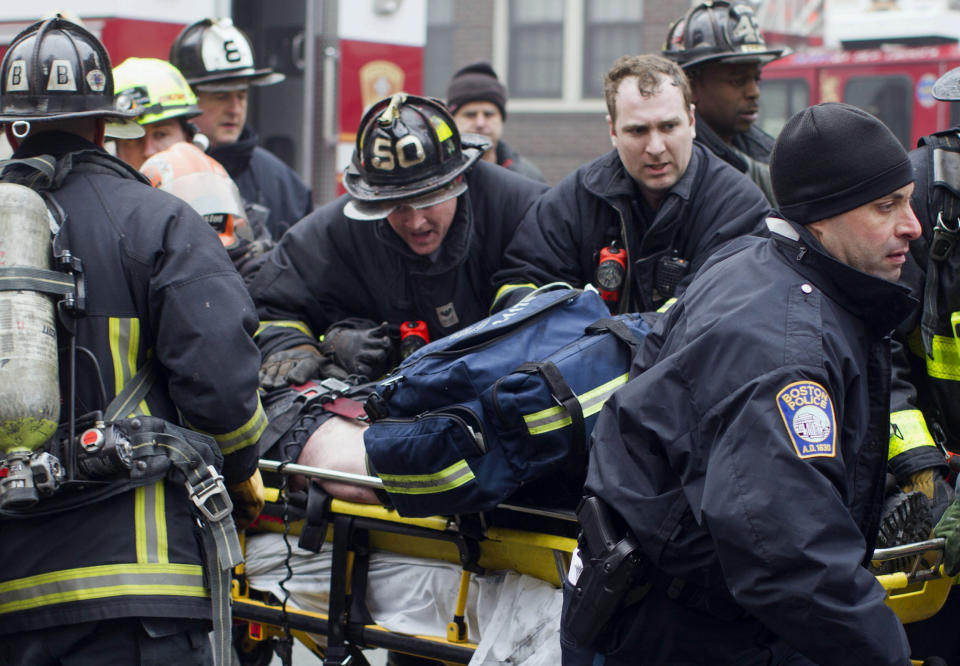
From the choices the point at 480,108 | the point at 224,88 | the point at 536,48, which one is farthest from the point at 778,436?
the point at 536,48

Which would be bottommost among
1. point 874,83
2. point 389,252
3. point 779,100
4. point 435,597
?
point 435,597

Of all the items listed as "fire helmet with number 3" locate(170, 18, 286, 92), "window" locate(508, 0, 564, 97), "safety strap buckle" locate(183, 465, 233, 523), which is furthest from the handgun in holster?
"window" locate(508, 0, 564, 97)

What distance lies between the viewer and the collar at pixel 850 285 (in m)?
2.14

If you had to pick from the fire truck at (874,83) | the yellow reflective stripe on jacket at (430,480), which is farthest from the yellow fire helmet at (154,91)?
the fire truck at (874,83)

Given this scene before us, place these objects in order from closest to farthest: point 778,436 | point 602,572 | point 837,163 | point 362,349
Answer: point 778,436, point 837,163, point 602,572, point 362,349

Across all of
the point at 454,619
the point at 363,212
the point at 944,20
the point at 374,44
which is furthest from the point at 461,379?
the point at 944,20

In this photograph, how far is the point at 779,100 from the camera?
37.9 feet

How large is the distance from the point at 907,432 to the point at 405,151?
170 centimetres

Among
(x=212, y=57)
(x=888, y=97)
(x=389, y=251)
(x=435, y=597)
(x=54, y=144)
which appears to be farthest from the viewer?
(x=888, y=97)

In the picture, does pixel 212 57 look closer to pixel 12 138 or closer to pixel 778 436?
pixel 12 138

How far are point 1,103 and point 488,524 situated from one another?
1.59m

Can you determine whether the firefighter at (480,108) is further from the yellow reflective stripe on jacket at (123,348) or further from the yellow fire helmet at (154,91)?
the yellow reflective stripe on jacket at (123,348)

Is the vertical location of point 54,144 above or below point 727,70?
below

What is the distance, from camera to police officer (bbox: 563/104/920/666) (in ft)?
6.51
